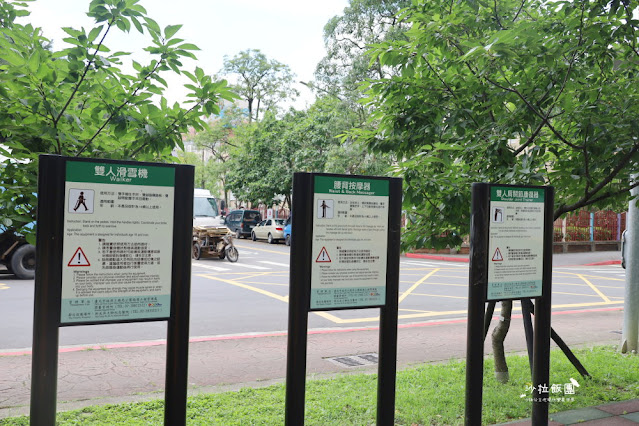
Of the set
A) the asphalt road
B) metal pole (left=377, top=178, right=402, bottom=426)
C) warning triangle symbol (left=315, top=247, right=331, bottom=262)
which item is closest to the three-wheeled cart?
the asphalt road

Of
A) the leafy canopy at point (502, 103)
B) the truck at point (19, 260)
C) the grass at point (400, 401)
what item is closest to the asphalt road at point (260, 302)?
the truck at point (19, 260)

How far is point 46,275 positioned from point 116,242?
35cm

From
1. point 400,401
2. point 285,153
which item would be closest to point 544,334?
point 400,401

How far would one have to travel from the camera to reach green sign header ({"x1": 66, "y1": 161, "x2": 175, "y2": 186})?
9.21 ft

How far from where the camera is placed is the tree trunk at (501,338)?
5883 millimetres

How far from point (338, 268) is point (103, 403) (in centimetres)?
310

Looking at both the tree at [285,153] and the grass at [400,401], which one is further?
the tree at [285,153]

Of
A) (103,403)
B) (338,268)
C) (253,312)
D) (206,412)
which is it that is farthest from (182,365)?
(253,312)

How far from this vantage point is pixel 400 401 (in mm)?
5336

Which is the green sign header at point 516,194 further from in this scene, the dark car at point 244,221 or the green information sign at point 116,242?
the dark car at point 244,221

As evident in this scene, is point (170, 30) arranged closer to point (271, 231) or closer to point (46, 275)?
point (46, 275)

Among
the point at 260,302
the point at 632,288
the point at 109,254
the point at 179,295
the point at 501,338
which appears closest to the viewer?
the point at 109,254

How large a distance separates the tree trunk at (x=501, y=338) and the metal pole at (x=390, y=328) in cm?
252

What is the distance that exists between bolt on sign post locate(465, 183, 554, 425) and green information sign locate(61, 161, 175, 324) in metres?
2.11
